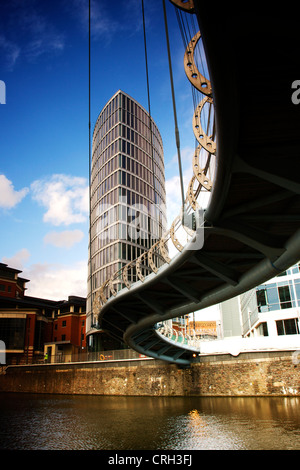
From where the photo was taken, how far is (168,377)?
37.2 meters

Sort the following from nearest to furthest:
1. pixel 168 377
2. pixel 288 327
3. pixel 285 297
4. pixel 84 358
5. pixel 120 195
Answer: pixel 288 327 → pixel 285 297 → pixel 168 377 → pixel 84 358 → pixel 120 195

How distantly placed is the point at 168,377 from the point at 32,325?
32242 millimetres

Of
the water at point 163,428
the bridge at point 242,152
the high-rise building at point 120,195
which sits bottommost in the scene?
the water at point 163,428

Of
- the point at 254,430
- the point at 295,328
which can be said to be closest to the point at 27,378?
the point at 295,328

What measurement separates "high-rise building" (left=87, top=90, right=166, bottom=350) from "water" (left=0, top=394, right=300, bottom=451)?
2985cm

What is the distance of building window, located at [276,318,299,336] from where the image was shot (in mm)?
35062

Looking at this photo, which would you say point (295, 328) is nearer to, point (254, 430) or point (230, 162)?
point (254, 430)

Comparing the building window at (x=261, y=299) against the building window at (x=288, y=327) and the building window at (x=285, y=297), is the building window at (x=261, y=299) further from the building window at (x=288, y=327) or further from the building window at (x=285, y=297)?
the building window at (x=288, y=327)

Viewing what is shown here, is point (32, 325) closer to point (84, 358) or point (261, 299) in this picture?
point (84, 358)

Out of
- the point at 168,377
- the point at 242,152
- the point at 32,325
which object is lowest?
the point at 168,377

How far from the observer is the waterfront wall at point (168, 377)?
29859 millimetres

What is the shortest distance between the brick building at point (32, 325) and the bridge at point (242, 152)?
4070 centimetres

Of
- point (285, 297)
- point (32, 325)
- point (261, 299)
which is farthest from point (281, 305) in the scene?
point (32, 325)

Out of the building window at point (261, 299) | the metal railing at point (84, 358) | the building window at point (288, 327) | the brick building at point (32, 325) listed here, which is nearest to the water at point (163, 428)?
the building window at point (288, 327)
